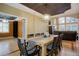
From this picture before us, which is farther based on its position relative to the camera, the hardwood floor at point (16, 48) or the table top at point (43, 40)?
the table top at point (43, 40)

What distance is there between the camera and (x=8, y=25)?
82.8 inches

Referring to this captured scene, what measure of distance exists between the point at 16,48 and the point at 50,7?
1345 millimetres

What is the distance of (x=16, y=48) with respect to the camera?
2.30 m

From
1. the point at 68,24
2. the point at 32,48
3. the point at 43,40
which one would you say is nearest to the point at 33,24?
the point at 43,40

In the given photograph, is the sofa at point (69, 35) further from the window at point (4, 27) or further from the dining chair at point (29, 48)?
the window at point (4, 27)

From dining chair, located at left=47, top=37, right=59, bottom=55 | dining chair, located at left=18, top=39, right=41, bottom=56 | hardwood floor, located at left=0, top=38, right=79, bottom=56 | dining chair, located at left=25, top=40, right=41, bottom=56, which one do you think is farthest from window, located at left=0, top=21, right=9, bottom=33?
dining chair, located at left=47, top=37, right=59, bottom=55

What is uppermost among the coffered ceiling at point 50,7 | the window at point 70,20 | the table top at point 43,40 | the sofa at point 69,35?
the coffered ceiling at point 50,7

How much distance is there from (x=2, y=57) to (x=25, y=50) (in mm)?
547

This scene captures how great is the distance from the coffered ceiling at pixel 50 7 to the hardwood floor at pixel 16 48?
2.67 feet

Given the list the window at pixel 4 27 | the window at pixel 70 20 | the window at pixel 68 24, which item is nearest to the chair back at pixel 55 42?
the window at pixel 68 24

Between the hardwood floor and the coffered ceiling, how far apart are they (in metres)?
0.81

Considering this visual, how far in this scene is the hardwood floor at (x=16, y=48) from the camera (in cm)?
210

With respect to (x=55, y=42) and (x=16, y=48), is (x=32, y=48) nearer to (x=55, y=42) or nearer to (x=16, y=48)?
(x=16, y=48)

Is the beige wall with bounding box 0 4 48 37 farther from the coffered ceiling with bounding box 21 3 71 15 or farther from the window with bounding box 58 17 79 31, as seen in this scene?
the window with bounding box 58 17 79 31
